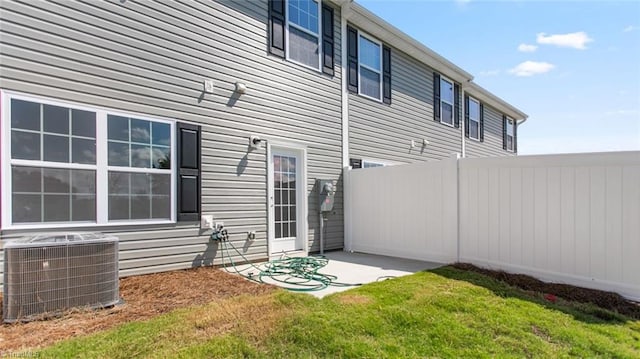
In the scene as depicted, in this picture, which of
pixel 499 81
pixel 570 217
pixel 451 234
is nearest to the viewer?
pixel 570 217

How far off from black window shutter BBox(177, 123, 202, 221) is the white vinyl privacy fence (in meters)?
3.41

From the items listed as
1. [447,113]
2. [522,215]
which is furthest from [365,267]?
[447,113]

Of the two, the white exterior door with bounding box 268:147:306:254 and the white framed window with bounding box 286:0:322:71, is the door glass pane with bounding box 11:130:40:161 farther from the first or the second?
the white framed window with bounding box 286:0:322:71

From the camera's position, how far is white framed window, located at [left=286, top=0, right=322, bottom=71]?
6449mm

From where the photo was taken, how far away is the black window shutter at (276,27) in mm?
6090

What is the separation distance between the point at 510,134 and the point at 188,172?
1528 centimetres

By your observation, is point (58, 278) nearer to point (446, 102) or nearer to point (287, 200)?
point (287, 200)

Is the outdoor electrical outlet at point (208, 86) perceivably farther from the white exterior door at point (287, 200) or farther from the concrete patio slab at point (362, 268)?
the concrete patio slab at point (362, 268)

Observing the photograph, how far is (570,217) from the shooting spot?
14.7ft

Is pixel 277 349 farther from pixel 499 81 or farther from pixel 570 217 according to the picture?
pixel 499 81

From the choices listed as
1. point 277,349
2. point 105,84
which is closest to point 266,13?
point 105,84

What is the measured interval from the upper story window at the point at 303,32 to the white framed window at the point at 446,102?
5.04 metres

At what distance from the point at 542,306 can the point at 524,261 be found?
57.6 inches

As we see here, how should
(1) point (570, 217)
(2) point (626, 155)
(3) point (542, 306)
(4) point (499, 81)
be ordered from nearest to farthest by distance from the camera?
(3) point (542, 306) < (2) point (626, 155) < (1) point (570, 217) < (4) point (499, 81)
